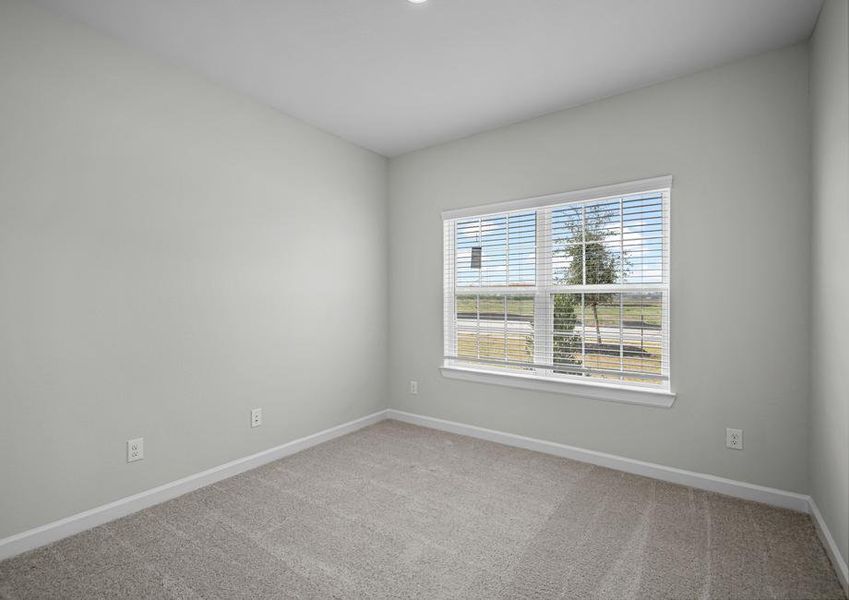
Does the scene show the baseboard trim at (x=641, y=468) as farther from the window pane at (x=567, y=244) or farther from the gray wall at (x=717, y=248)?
the window pane at (x=567, y=244)

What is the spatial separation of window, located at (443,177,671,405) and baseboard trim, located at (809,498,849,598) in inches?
34.4

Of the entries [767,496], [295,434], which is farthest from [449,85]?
[767,496]

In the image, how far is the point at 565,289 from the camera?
3207mm

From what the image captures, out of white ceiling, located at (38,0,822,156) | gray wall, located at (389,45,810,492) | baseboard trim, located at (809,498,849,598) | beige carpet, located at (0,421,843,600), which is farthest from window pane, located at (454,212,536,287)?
baseboard trim, located at (809,498,849,598)

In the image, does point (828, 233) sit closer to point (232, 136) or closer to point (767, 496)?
point (767, 496)

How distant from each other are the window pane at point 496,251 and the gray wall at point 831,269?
1.68 meters

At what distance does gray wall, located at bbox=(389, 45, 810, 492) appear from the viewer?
2.39 meters

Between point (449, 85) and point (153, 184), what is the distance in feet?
6.36

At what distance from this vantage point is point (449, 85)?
9.29 ft

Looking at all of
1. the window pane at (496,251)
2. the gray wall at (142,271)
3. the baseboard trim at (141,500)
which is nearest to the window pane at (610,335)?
the window pane at (496,251)

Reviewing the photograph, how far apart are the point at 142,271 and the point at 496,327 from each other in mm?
2551

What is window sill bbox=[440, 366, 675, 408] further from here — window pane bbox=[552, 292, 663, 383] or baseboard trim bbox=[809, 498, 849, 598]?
baseboard trim bbox=[809, 498, 849, 598]

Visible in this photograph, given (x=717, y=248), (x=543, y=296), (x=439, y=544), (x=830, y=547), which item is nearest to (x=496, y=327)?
(x=543, y=296)

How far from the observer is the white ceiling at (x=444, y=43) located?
82.4 inches
